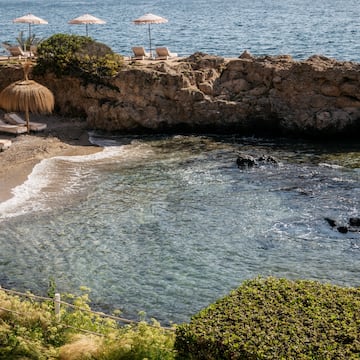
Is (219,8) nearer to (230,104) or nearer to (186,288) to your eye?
(230,104)

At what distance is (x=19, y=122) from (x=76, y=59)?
4.86m

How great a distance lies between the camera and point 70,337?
14555 millimetres

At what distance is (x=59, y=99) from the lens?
3966 centimetres

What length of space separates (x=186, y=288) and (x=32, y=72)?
2245 centimetres

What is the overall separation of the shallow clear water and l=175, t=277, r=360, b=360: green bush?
5.19m

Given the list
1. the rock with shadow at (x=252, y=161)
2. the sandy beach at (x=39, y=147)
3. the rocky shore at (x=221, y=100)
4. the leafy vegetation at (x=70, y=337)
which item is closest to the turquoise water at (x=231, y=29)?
the rocky shore at (x=221, y=100)

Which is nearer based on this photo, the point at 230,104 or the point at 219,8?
the point at 230,104

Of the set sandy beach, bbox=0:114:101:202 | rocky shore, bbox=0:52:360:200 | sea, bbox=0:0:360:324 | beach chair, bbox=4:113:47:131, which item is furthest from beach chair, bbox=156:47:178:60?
beach chair, bbox=4:113:47:131

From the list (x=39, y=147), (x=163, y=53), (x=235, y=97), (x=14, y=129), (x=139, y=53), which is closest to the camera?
(x=39, y=147)

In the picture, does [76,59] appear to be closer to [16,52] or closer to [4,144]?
[16,52]

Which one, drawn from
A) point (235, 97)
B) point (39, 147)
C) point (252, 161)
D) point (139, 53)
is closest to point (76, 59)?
Result: point (139, 53)

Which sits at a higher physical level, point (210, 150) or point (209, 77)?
point (209, 77)

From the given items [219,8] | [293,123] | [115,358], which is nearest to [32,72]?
[293,123]

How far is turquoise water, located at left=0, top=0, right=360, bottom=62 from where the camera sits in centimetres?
6538
